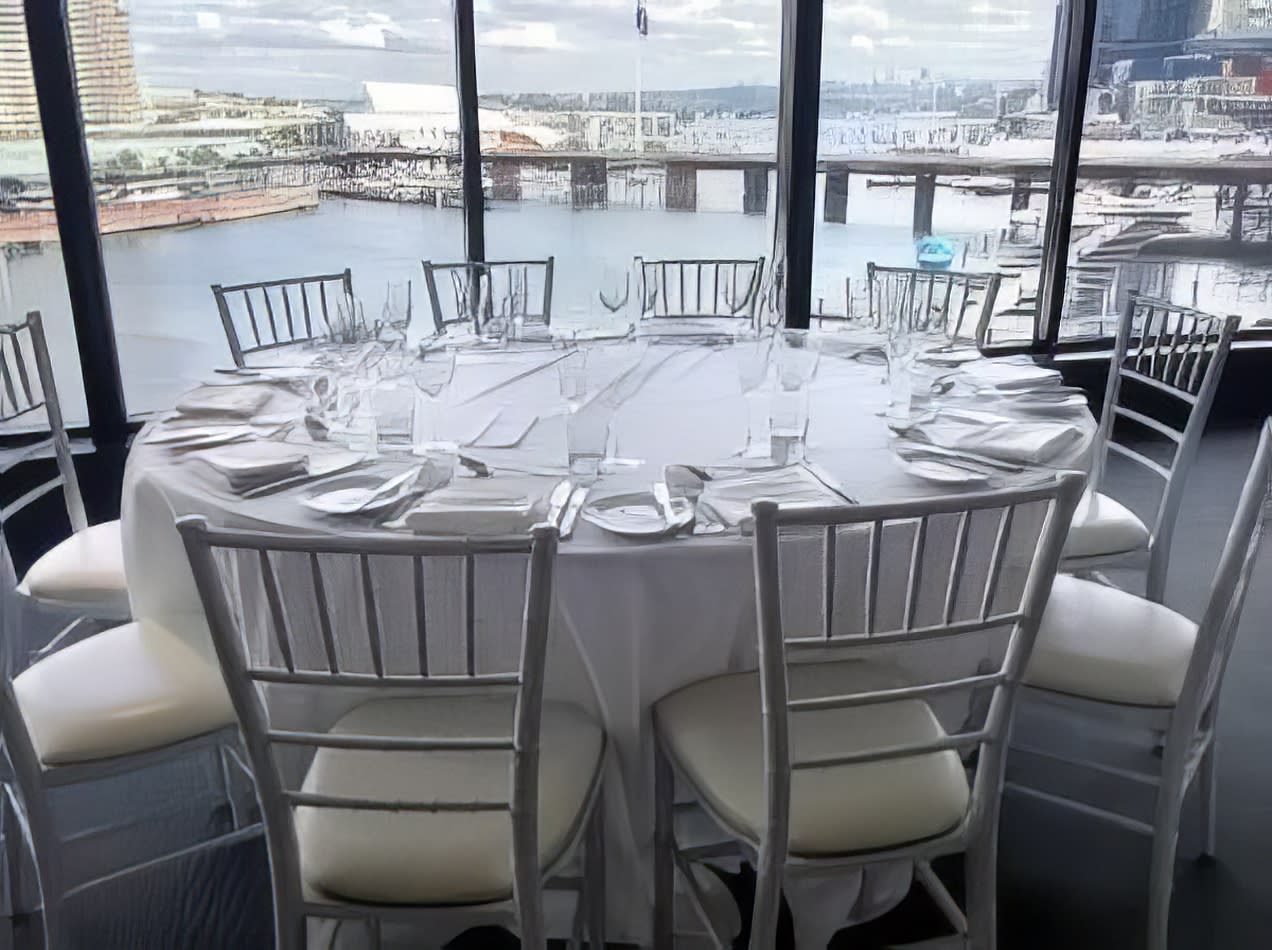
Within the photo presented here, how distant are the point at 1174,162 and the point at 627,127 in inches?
115

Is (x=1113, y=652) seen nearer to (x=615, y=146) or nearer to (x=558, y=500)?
(x=558, y=500)

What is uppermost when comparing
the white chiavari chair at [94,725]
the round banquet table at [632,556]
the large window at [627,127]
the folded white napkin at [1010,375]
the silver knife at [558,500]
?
the large window at [627,127]

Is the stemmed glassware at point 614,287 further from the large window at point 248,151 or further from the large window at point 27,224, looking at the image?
the large window at point 27,224

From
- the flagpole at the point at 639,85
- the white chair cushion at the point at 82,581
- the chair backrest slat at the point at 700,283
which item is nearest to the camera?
the white chair cushion at the point at 82,581

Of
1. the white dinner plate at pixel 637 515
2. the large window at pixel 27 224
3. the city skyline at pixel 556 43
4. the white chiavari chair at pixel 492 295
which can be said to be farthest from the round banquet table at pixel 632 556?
the city skyline at pixel 556 43

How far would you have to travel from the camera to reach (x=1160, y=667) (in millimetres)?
1891

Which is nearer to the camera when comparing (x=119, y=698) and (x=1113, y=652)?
(x=119, y=698)

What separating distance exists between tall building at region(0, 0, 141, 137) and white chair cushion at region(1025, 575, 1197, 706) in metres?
3.43

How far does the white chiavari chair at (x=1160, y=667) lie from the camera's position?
1678mm

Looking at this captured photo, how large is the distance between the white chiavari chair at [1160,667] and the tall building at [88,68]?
345cm

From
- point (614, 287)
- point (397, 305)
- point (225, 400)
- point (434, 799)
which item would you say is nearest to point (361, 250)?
point (614, 287)

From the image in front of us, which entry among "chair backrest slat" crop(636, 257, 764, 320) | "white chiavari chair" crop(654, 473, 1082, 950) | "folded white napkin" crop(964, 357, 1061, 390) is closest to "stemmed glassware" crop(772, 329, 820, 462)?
"white chiavari chair" crop(654, 473, 1082, 950)

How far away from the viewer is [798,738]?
1.60m

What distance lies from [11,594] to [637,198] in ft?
10.9
